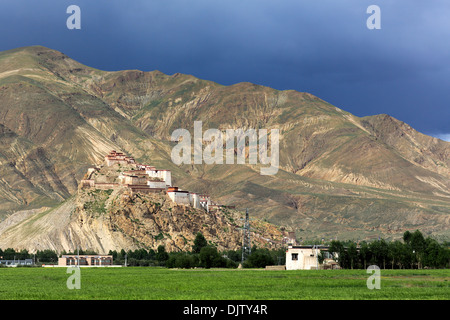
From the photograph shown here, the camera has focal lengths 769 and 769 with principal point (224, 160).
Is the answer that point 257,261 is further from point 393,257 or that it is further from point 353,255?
point 393,257

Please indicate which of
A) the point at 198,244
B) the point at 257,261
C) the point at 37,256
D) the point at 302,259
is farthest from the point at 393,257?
the point at 37,256

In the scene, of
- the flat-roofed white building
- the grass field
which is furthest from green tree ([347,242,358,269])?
the grass field

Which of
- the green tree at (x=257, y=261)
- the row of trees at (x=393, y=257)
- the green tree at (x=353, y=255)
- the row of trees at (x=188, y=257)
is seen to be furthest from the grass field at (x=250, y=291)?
the row of trees at (x=188, y=257)

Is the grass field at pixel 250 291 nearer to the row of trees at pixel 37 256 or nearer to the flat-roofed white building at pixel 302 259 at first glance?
the flat-roofed white building at pixel 302 259

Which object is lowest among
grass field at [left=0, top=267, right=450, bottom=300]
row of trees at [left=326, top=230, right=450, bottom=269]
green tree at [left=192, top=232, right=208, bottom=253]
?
grass field at [left=0, top=267, right=450, bottom=300]

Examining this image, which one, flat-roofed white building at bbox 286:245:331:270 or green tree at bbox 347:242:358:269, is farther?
flat-roofed white building at bbox 286:245:331:270

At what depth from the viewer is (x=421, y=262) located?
433 feet

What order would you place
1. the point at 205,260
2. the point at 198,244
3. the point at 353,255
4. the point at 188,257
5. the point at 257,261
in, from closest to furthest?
the point at 353,255 → the point at 257,261 → the point at 205,260 → the point at 188,257 → the point at 198,244

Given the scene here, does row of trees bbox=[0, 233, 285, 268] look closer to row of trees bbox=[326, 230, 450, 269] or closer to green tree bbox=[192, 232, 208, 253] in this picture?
green tree bbox=[192, 232, 208, 253]

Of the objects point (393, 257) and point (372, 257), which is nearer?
point (372, 257)

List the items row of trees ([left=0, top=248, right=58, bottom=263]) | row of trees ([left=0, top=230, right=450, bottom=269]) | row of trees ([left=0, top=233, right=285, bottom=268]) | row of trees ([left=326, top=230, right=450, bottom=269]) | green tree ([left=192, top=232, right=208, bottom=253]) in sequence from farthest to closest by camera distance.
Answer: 1. row of trees ([left=0, top=248, right=58, bottom=263])
2. green tree ([left=192, top=232, right=208, bottom=253])
3. row of trees ([left=0, top=233, right=285, bottom=268])
4. row of trees ([left=0, top=230, right=450, bottom=269])
5. row of trees ([left=326, top=230, right=450, bottom=269])

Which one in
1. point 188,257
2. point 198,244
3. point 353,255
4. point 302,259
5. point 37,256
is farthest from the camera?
point 37,256
